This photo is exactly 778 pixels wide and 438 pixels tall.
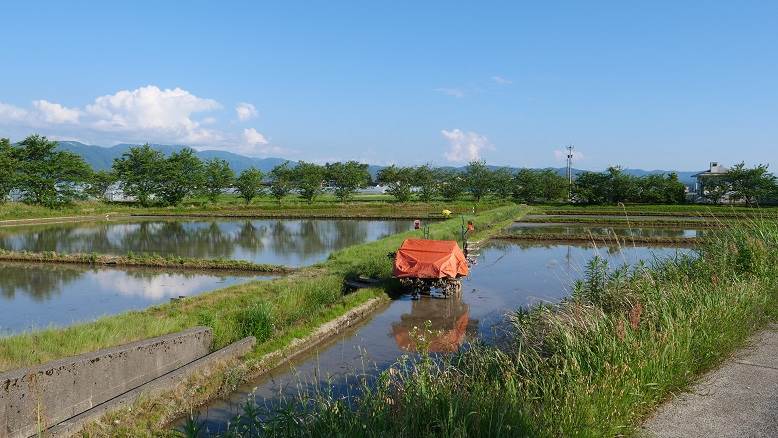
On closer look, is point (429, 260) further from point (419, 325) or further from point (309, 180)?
point (309, 180)

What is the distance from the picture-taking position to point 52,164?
41469 millimetres

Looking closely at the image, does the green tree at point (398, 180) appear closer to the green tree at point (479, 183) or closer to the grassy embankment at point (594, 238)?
the green tree at point (479, 183)

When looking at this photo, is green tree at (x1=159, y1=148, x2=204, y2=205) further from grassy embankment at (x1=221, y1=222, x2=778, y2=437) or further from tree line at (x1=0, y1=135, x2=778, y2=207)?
grassy embankment at (x1=221, y1=222, x2=778, y2=437)

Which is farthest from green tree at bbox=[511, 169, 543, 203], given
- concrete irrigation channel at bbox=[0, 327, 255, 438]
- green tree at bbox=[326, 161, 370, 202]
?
concrete irrigation channel at bbox=[0, 327, 255, 438]

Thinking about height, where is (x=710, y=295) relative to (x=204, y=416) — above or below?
above

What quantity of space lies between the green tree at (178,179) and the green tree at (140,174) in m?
0.49

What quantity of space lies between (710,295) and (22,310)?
502 inches

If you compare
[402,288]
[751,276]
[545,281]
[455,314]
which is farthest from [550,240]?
[751,276]

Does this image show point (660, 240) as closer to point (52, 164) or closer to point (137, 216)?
point (137, 216)

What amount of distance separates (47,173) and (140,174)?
28.1ft

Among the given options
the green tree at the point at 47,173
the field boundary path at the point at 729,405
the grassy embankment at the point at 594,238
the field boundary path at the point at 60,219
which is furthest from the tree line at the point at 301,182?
the field boundary path at the point at 729,405

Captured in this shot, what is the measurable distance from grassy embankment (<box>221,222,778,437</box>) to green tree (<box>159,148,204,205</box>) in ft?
148

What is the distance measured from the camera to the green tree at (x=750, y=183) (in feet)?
134

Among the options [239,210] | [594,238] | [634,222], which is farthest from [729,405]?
[239,210]
